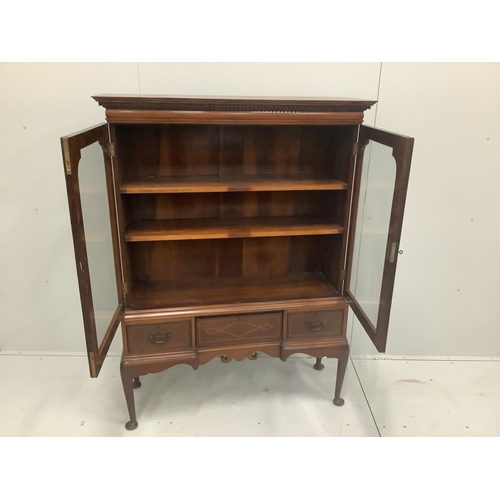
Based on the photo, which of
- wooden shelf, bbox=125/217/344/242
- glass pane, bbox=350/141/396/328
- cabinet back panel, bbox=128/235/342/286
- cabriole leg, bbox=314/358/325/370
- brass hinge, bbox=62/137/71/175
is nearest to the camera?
brass hinge, bbox=62/137/71/175

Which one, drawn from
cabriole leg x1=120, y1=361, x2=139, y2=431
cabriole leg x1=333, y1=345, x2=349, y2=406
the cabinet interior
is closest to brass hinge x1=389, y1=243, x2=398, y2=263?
the cabinet interior

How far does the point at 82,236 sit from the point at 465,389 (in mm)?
1760

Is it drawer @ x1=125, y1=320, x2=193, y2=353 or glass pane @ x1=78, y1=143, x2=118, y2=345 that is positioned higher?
glass pane @ x1=78, y1=143, x2=118, y2=345

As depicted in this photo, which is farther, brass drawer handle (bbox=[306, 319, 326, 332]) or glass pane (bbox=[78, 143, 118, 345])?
brass drawer handle (bbox=[306, 319, 326, 332])

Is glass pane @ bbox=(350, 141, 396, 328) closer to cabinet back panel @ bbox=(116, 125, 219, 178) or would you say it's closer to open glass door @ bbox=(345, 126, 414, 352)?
open glass door @ bbox=(345, 126, 414, 352)

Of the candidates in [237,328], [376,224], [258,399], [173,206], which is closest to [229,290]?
[237,328]

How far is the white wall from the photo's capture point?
164 centimetres

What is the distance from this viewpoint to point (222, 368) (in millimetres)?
1968

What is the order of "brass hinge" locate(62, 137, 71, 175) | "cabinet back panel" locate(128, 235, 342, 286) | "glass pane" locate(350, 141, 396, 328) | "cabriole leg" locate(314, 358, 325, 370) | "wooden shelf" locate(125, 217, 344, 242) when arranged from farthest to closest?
"cabriole leg" locate(314, 358, 325, 370)
"cabinet back panel" locate(128, 235, 342, 286)
"wooden shelf" locate(125, 217, 344, 242)
"glass pane" locate(350, 141, 396, 328)
"brass hinge" locate(62, 137, 71, 175)

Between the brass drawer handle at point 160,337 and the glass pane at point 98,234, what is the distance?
17 cm

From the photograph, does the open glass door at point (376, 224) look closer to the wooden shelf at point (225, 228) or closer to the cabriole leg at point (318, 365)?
the wooden shelf at point (225, 228)

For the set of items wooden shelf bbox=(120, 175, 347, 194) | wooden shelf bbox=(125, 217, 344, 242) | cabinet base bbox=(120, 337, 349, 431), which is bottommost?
cabinet base bbox=(120, 337, 349, 431)

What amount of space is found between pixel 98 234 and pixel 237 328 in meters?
0.61

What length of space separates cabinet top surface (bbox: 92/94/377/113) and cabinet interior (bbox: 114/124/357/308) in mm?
127
